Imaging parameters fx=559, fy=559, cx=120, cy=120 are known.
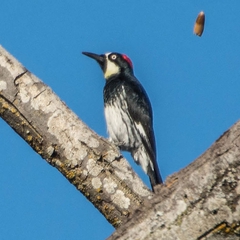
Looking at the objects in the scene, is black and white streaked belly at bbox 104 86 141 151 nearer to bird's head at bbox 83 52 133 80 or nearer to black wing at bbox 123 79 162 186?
black wing at bbox 123 79 162 186

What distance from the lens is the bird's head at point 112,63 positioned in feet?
27.9

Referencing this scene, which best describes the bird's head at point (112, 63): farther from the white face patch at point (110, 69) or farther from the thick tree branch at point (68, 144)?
the thick tree branch at point (68, 144)

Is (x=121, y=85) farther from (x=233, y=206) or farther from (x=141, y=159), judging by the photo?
(x=233, y=206)

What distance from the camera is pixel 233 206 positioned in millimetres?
2010

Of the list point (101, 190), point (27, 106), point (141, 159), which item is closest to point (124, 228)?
point (101, 190)

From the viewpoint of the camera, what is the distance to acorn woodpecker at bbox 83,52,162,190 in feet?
22.9

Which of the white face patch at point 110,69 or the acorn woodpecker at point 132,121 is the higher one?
the white face patch at point 110,69

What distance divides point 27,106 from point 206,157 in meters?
1.46

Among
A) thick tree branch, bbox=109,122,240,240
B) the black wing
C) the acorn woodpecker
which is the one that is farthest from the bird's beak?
thick tree branch, bbox=109,122,240,240

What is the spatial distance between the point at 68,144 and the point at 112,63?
551 centimetres

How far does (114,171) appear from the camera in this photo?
125 inches

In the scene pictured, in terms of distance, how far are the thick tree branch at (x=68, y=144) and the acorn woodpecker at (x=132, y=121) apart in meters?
3.50

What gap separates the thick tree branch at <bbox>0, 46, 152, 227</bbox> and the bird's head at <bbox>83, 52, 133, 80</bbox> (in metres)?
5.09

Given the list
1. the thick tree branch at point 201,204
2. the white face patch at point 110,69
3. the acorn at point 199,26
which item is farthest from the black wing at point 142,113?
the thick tree branch at point 201,204
